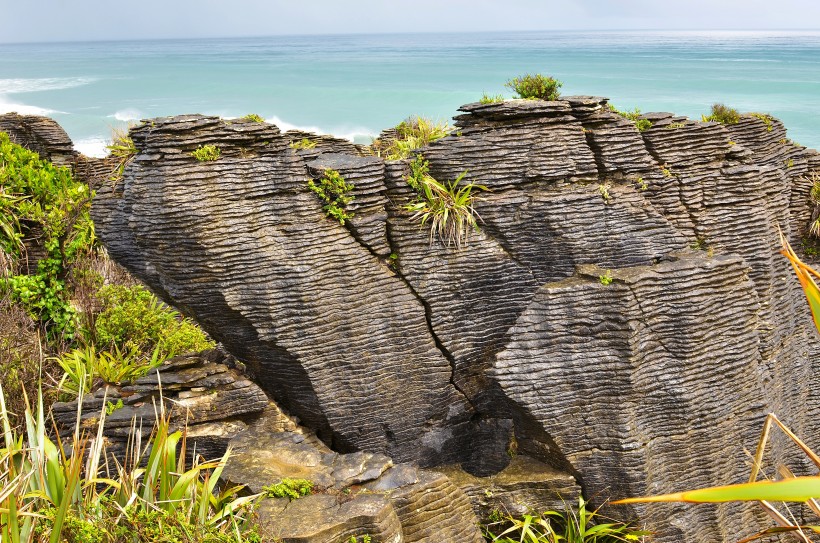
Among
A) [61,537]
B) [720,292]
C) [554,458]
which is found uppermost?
[720,292]

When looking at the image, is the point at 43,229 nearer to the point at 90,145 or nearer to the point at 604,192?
the point at 604,192

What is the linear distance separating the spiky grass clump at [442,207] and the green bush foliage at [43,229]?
256 inches

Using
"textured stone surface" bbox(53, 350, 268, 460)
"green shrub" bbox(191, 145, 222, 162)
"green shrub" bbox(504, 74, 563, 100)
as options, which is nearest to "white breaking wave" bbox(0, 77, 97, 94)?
"textured stone surface" bbox(53, 350, 268, 460)

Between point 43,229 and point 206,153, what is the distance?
6224mm

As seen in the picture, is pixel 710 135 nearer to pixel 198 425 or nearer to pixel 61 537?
pixel 198 425

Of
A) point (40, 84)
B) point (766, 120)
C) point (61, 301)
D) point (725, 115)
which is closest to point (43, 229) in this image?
point (61, 301)

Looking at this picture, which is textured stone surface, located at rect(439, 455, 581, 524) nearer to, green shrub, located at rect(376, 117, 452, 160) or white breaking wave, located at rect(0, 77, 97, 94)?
green shrub, located at rect(376, 117, 452, 160)

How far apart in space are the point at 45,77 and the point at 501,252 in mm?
76736

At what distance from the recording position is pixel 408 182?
8328mm

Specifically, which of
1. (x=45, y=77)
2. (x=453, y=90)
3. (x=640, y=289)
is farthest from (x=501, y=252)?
(x=45, y=77)

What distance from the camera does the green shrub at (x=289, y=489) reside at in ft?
22.2

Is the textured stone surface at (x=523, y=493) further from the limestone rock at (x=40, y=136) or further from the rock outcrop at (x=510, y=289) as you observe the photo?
the limestone rock at (x=40, y=136)

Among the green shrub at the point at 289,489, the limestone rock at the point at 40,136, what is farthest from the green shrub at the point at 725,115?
the limestone rock at the point at 40,136

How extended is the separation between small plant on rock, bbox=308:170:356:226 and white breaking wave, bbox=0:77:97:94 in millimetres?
59934
